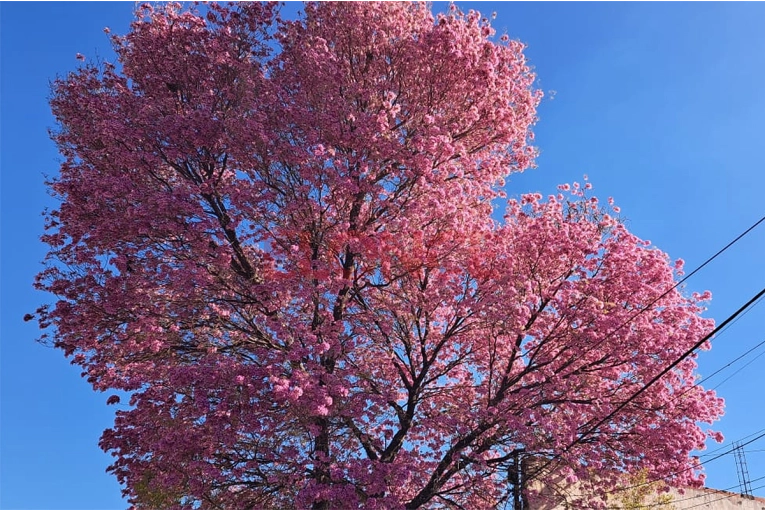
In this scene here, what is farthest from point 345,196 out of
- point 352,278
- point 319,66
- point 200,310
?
point 200,310

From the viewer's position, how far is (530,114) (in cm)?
1589

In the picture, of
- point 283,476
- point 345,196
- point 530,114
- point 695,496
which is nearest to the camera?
point 283,476

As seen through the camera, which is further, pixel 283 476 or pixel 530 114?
pixel 530 114

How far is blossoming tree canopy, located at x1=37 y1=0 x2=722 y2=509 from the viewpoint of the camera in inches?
516

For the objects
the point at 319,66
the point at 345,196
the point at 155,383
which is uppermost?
the point at 319,66

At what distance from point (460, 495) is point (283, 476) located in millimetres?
4020

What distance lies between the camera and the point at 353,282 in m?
14.0

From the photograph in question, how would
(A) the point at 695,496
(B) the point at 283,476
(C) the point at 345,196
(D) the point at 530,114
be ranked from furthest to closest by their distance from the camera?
(A) the point at 695,496
(D) the point at 530,114
(C) the point at 345,196
(B) the point at 283,476

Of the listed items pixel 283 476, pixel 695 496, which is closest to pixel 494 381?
pixel 283 476

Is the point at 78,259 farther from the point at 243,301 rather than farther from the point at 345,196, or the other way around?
the point at 345,196

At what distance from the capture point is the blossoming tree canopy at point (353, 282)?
1311 centimetres

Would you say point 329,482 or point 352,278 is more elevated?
point 352,278

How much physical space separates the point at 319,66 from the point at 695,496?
748 inches

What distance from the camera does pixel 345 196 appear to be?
44.9ft
